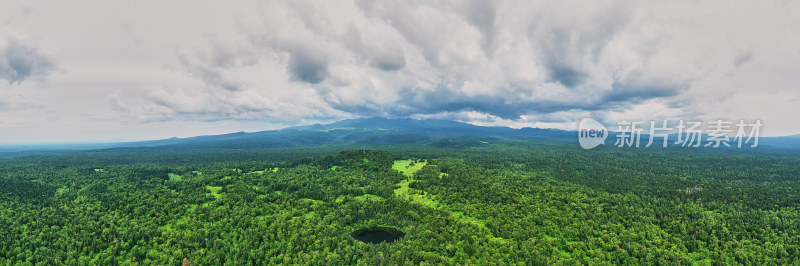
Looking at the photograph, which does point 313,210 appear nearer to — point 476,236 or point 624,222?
point 476,236

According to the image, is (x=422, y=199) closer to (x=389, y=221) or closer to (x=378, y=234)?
A: (x=389, y=221)

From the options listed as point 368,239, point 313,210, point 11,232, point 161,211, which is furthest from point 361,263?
point 11,232

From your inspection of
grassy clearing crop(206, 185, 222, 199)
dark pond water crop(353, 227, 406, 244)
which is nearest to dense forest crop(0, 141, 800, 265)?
grassy clearing crop(206, 185, 222, 199)

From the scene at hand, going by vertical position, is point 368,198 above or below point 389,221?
above

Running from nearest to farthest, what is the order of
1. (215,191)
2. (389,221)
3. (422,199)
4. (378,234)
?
(378,234), (389,221), (422,199), (215,191)

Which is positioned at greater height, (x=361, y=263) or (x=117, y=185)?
(x=117, y=185)

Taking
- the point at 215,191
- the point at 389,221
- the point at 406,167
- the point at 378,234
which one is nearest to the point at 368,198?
the point at 389,221

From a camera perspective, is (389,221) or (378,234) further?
(389,221)
